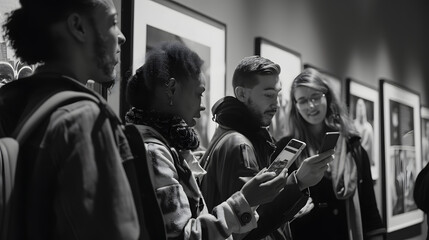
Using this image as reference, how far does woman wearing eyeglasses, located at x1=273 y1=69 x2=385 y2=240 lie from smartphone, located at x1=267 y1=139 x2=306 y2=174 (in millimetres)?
758

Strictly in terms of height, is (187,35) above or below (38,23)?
above

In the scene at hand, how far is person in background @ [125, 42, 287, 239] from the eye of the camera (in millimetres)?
1562

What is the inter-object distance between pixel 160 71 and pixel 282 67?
258 centimetres

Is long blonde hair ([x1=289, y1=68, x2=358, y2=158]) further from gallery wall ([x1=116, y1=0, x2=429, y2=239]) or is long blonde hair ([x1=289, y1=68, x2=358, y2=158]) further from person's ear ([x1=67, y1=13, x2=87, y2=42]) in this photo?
person's ear ([x1=67, y1=13, x2=87, y2=42])

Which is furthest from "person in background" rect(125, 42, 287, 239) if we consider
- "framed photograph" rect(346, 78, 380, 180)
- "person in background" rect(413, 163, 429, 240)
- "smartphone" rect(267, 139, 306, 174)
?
"framed photograph" rect(346, 78, 380, 180)

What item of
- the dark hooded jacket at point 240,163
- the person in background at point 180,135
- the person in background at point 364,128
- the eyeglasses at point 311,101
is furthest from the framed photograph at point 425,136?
the person in background at point 180,135

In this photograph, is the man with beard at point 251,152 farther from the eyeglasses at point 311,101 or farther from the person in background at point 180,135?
the eyeglasses at point 311,101

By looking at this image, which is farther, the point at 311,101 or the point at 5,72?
the point at 311,101

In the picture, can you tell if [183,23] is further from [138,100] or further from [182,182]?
[182,182]

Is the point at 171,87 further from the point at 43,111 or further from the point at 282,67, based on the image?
the point at 282,67

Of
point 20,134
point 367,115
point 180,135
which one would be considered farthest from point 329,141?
point 367,115

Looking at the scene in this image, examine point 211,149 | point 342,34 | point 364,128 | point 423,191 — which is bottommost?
point 423,191

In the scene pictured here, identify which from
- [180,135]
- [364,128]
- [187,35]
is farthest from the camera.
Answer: [364,128]

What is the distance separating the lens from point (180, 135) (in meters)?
1.68
